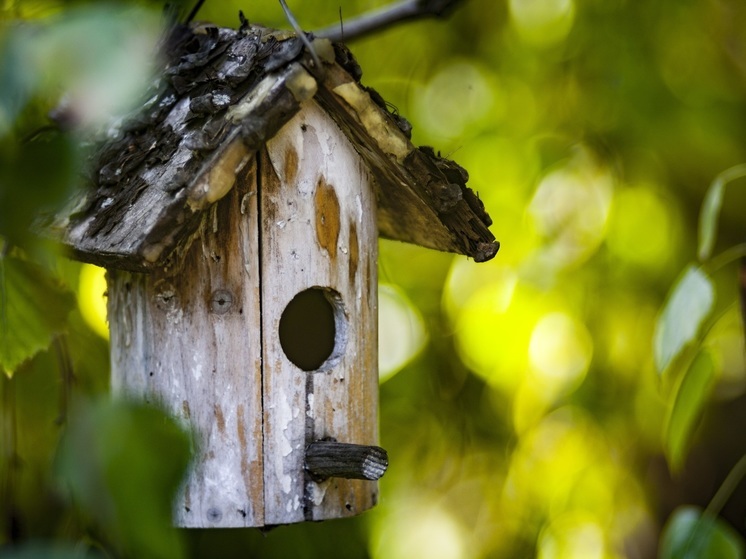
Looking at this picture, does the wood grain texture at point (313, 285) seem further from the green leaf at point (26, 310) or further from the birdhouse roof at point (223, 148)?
the green leaf at point (26, 310)

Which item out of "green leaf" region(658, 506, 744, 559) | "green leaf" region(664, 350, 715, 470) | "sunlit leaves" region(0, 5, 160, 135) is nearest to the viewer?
"sunlit leaves" region(0, 5, 160, 135)

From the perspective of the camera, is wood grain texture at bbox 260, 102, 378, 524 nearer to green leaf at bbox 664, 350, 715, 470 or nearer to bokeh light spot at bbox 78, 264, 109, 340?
green leaf at bbox 664, 350, 715, 470

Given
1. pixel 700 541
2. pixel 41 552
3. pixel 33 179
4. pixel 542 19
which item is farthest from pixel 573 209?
pixel 41 552

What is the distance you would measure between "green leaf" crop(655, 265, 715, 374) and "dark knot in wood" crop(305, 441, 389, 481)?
408mm

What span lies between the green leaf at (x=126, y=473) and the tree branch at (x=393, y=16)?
1.05 m

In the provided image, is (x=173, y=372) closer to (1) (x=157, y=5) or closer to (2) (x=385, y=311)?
(1) (x=157, y=5)

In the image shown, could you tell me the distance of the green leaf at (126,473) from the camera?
1.75ft

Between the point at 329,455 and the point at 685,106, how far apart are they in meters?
1.47

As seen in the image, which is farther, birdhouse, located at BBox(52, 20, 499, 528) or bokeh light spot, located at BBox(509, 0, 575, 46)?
bokeh light spot, located at BBox(509, 0, 575, 46)

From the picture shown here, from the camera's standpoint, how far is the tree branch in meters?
1.48

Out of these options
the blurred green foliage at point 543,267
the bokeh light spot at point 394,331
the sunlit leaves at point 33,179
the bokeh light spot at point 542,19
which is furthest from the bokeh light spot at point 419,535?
the sunlit leaves at point 33,179

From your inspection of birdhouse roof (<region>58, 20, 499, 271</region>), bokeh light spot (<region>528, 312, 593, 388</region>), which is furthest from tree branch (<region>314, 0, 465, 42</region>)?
bokeh light spot (<region>528, 312, 593, 388</region>)

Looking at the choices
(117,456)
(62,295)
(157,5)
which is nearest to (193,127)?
(62,295)

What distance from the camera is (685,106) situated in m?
2.18
